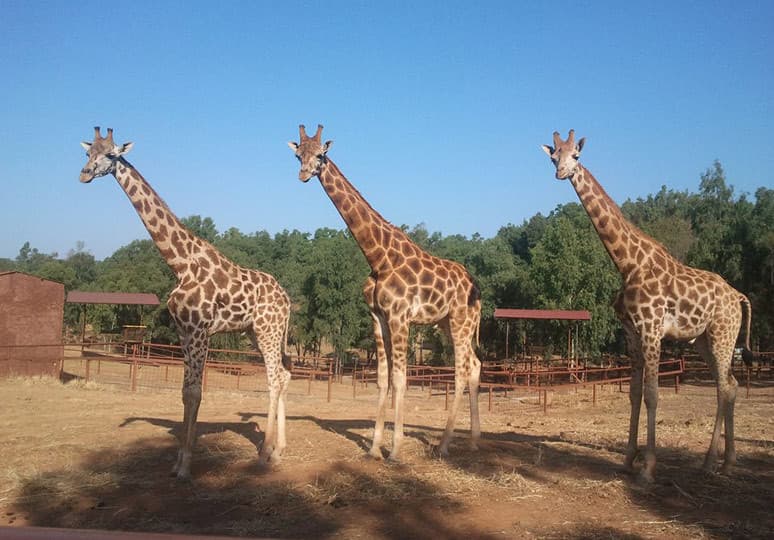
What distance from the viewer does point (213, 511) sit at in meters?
6.32

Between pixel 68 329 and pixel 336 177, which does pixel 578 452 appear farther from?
pixel 68 329

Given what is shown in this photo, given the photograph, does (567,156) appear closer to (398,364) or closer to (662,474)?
(398,364)

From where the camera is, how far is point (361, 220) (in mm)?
8945

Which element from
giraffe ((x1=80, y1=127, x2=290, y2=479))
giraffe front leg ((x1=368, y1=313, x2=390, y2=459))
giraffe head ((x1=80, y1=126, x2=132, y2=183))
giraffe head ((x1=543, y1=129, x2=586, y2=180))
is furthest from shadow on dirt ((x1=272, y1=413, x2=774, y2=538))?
giraffe head ((x1=80, y1=126, x2=132, y2=183))

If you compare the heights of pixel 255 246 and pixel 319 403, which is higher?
pixel 255 246

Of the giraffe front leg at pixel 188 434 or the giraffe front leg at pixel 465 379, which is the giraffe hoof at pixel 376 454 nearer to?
the giraffe front leg at pixel 465 379

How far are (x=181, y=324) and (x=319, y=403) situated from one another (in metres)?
9.95

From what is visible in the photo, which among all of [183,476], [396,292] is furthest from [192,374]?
[396,292]

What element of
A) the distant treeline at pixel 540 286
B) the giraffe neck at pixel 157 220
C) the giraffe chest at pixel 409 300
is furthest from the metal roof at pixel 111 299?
the giraffe chest at pixel 409 300

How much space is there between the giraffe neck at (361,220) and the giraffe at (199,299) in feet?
4.81

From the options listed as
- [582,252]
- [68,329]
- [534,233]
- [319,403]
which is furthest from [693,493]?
[534,233]

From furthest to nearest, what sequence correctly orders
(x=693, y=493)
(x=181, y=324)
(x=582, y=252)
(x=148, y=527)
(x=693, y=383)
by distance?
(x=582, y=252) → (x=693, y=383) → (x=181, y=324) → (x=693, y=493) → (x=148, y=527)

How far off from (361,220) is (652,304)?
161 inches

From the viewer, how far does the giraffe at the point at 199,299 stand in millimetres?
8039
